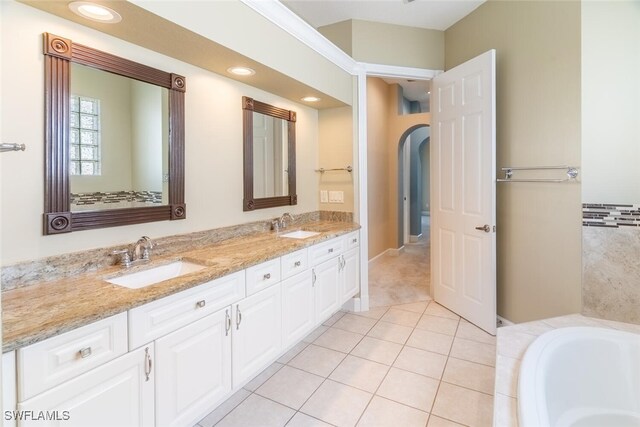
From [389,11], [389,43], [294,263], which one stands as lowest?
[294,263]

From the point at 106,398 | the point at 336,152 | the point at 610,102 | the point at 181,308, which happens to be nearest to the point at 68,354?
the point at 106,398

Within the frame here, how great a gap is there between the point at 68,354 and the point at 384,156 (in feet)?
15.9

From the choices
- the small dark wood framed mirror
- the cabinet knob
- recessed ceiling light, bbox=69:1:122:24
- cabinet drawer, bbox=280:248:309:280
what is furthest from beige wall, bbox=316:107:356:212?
the cabinet knob

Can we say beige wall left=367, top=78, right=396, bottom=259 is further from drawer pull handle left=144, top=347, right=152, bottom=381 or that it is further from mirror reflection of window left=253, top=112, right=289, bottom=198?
drawer pull handle left=144, top=347, right=152, bottom=381

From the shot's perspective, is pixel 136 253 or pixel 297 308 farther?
pixel 297 308

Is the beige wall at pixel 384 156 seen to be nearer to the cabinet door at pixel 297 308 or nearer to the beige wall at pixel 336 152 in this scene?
the beige wall at pixel 336 152

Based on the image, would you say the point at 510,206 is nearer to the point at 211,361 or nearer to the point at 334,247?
the point at 334,247

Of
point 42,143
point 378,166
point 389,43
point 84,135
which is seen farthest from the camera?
point 378,166

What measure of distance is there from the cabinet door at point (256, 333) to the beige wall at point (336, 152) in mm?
1459

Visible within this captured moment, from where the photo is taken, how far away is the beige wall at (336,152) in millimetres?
3176

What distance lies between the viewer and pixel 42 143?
1394 millimetres

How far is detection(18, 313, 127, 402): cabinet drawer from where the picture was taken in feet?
3.11

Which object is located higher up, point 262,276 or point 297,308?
point 262,276

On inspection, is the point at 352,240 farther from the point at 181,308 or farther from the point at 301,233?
the point at 181,308
